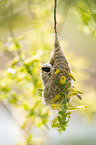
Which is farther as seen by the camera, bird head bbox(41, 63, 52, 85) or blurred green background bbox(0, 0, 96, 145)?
blurred green background bbox(0, 0, 96, 145)

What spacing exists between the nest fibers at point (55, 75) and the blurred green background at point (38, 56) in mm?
68

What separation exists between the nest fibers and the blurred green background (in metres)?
0.07

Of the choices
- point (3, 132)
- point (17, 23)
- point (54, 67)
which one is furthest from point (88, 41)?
point (54, 67)

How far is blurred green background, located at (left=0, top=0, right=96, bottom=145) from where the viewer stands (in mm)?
1185

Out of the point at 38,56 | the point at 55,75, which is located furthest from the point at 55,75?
the point at 38,56

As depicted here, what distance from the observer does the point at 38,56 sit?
115cm

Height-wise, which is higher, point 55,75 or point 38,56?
point 38,56

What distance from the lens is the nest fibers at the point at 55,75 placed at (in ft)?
2.00

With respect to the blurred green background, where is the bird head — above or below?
below

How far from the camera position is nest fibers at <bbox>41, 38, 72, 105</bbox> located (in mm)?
609

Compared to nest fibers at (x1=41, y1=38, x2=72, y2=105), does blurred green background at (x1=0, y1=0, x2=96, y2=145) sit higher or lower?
higher

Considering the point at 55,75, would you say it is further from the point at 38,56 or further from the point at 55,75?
the point at 38,56

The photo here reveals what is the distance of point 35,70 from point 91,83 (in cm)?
144

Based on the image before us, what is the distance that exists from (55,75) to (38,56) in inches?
21.5
